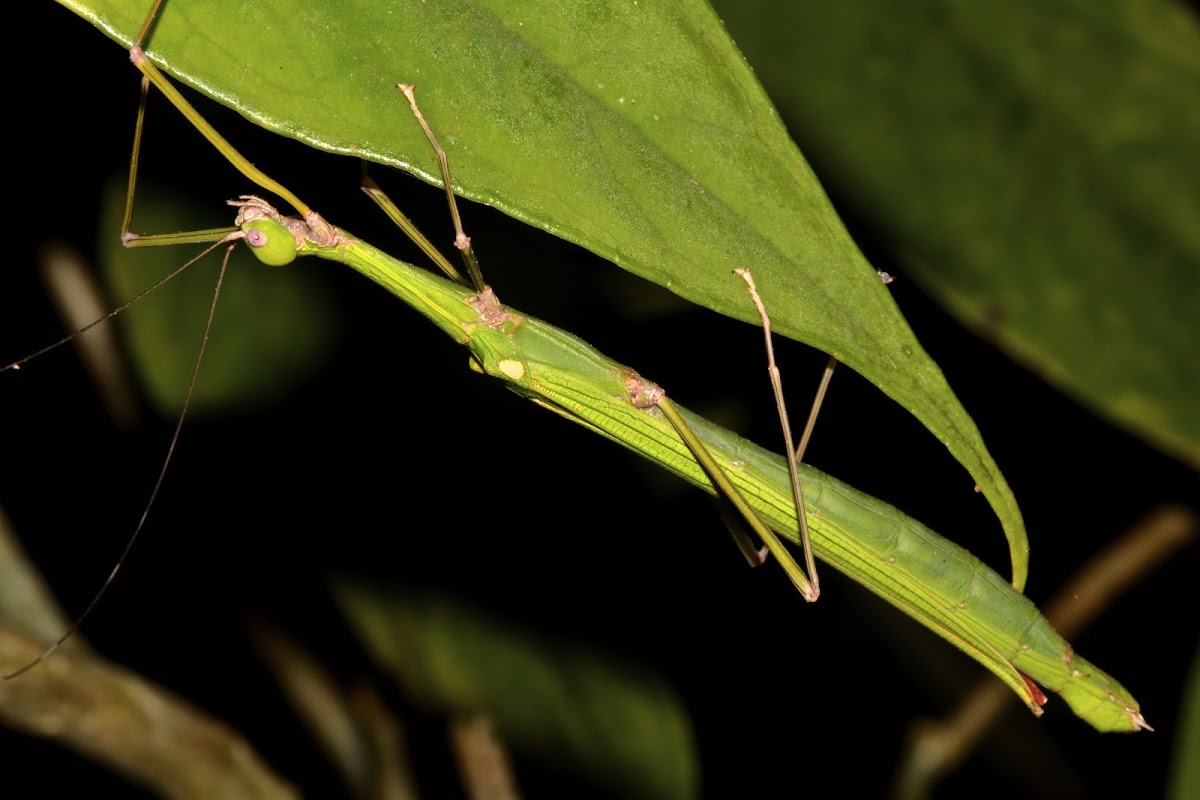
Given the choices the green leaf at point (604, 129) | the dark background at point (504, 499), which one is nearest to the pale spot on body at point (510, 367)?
the dark background at point (504, 499)

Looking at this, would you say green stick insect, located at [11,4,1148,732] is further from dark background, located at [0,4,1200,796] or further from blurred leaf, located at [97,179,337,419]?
blurred leaf, located at [97,179,337,419]

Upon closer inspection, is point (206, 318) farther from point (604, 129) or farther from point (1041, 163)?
point (1041, 163)

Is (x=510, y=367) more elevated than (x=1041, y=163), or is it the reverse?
(x=1041, y=163)

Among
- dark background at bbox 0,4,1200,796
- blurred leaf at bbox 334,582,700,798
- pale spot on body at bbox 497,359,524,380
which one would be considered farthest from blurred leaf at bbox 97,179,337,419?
pale spot on body at bbox 497,359,524,380

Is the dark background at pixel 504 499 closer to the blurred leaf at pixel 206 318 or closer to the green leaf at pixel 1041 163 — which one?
the blurred leaf at pixel 206 318

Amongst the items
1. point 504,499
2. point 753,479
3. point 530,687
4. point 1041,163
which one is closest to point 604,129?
point 753,479

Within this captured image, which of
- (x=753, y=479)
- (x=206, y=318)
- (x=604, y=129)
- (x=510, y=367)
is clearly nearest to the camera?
(x=604, y=129)

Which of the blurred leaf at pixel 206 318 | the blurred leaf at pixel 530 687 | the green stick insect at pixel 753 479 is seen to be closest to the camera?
the green stick insect at pixel 753 479
